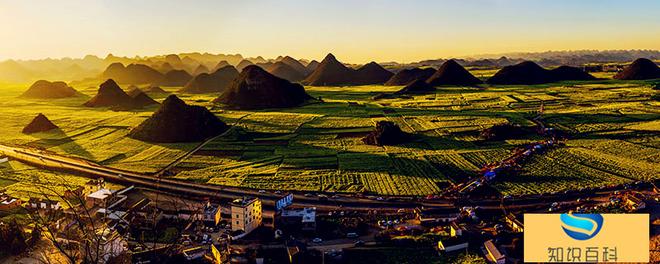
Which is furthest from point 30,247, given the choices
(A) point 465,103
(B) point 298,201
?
(A) point 465,103

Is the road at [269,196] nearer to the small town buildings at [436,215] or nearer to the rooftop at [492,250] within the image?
the small town buildings at [436,215]

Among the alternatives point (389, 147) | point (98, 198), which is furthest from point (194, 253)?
point (389, 147)

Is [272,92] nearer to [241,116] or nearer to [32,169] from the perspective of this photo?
[241,116]

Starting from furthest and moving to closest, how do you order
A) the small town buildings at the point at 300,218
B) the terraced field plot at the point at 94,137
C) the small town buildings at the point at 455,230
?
the terraced field plot at the point at 94,137
the small town buildings at the point at 300,218
the small town buildings at the point at 455,230

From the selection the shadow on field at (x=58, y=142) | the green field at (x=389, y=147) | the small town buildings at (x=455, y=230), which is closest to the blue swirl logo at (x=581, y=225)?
the small town buildings at (x=455, y=230)

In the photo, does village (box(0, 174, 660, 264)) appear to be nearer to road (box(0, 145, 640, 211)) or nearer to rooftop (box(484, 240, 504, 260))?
rooftop (box(484, 240, 504, 260))

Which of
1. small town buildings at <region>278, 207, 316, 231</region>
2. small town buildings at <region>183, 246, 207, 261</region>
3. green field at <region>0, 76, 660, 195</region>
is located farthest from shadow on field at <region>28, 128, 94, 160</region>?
small town buildings at <region>278, 207, 316, 231</region>

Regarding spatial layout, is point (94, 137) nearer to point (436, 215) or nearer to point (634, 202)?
point (436, 215)
